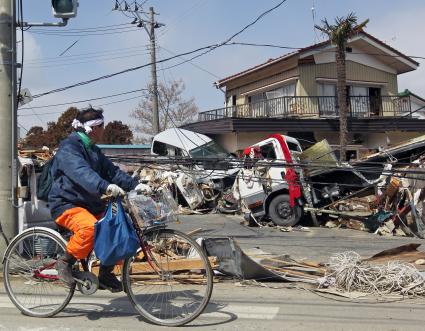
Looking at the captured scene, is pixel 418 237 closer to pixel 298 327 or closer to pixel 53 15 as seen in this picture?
pixel 298 327

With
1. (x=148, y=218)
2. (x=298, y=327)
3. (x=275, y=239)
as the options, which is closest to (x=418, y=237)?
(x=275, y=239)

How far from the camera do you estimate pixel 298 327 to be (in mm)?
4734

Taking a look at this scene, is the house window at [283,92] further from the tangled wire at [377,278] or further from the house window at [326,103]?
the tangled wire at [377,278]

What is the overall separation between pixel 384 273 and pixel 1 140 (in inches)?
195

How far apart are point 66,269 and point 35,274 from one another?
536 millimetres

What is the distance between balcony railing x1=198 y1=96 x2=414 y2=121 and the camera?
26969 mm

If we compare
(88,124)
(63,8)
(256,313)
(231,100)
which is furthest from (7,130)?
(231,100)

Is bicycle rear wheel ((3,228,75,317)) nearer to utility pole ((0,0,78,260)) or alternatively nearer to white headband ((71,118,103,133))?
white headband ((71,118,103,133))

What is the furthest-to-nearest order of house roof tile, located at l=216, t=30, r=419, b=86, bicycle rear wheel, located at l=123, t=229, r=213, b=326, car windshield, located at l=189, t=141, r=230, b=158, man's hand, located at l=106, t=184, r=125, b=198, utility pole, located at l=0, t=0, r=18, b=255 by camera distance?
house roof tile, located at l=216, t=30, r=419, b=86 < car windshield, located at l=189, t=141, r=230, b=158 < utility pole, located at l=0, t=0, r=18, b=255 < bicycle rear wheel, located at l=123, t=229, r=213, b=326 < man's hand, located at l=106, t=184, r=125, b=198

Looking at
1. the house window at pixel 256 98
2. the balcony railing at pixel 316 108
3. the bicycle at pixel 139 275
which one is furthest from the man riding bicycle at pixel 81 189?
the house window at pixel 256 98

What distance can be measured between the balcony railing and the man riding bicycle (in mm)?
22304

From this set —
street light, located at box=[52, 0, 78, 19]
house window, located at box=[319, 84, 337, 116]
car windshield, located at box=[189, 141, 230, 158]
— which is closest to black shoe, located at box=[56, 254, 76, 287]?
street light, located at box=[52, 0, 78, 19]

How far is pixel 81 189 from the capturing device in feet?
16.0

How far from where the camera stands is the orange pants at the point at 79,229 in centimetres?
472
